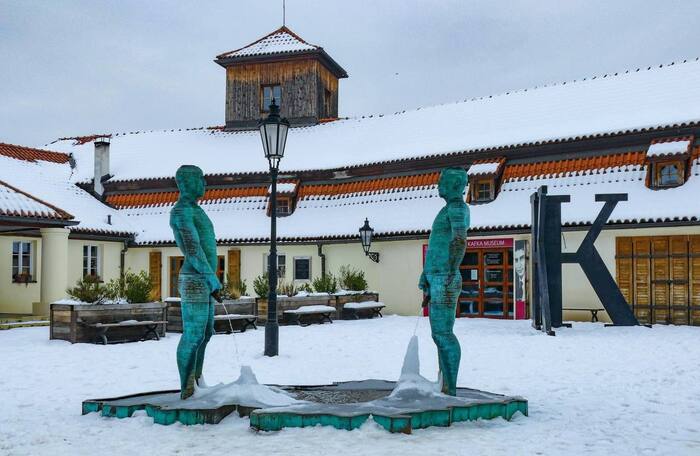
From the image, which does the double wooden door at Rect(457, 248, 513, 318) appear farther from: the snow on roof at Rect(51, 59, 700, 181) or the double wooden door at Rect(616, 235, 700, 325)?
the snow on roof at Rect(51, 59, 700, 181)

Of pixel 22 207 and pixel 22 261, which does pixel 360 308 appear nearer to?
pixel 22 207

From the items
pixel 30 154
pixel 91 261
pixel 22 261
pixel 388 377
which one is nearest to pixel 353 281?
pixel 91 261

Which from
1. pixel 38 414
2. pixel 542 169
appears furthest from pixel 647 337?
pixel 38 414

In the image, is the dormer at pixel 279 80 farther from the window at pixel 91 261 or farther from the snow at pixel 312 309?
the snow at pixel 312 309

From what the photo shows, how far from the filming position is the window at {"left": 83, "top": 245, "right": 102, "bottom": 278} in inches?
933

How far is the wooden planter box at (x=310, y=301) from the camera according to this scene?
61.8ft

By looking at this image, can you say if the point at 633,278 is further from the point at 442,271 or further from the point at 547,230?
the point at 442,271

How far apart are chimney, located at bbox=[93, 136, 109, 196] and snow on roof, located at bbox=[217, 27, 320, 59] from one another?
6908mm

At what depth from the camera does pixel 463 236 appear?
25.0ft

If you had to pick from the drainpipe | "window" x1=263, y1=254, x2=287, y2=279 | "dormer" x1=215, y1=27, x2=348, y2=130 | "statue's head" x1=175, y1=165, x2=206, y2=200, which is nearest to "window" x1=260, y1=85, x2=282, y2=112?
"dormer" x1=215, y1=27, x2=348, y2=130

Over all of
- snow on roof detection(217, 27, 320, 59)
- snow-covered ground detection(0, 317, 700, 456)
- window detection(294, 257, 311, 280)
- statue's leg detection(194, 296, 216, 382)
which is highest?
snow on roof detection(217, 27, 320, 59)

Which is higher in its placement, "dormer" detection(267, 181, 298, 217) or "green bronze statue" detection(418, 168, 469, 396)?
"dormer" detection(267, 181, 298, 217)

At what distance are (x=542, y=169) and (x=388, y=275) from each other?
584cm

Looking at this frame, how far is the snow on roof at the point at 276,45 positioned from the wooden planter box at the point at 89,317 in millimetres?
17660
